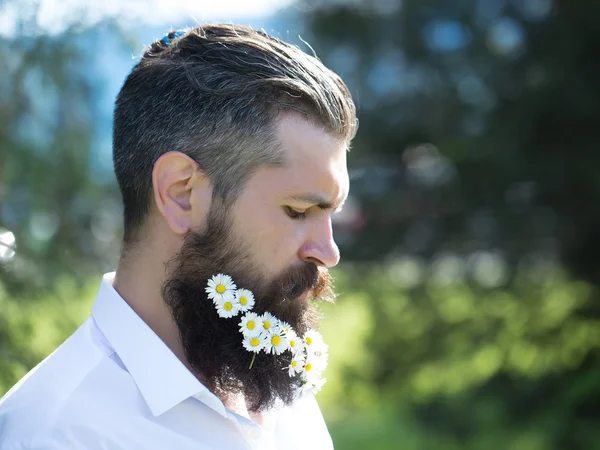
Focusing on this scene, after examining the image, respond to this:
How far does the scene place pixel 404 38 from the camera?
664cm

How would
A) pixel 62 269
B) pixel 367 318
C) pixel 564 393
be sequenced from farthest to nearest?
pixel 367 318 → pixel 564 393 → pixel 62 269

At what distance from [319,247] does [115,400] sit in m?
0.61

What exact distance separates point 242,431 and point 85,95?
222 centimetres

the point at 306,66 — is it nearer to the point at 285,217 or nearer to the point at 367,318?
the point at 285,217

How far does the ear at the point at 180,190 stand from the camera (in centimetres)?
183

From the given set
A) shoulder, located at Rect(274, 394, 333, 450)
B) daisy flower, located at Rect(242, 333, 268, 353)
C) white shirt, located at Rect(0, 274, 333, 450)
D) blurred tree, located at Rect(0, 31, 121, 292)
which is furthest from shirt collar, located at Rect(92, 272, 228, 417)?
blurred tree, located at Rect(0, 31, 121, 292)

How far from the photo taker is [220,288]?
1.87 metres

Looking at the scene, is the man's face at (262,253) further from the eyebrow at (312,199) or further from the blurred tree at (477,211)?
the blurred tree at (477,211)

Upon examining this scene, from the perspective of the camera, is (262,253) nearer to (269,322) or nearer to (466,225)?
(269,322)

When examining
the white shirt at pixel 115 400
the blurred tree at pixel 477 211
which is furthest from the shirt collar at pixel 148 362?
the blurred tree at pixel 477 211

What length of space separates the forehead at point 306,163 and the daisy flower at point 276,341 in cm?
36

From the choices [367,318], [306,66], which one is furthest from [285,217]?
[367,318]

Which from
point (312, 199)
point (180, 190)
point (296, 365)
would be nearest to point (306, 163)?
point (312, 199)

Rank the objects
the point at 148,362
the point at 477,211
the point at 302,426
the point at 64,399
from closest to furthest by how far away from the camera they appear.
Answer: the point at 64,399 → the point at 148,362 → the point at 302,426 → the point at 477,211
